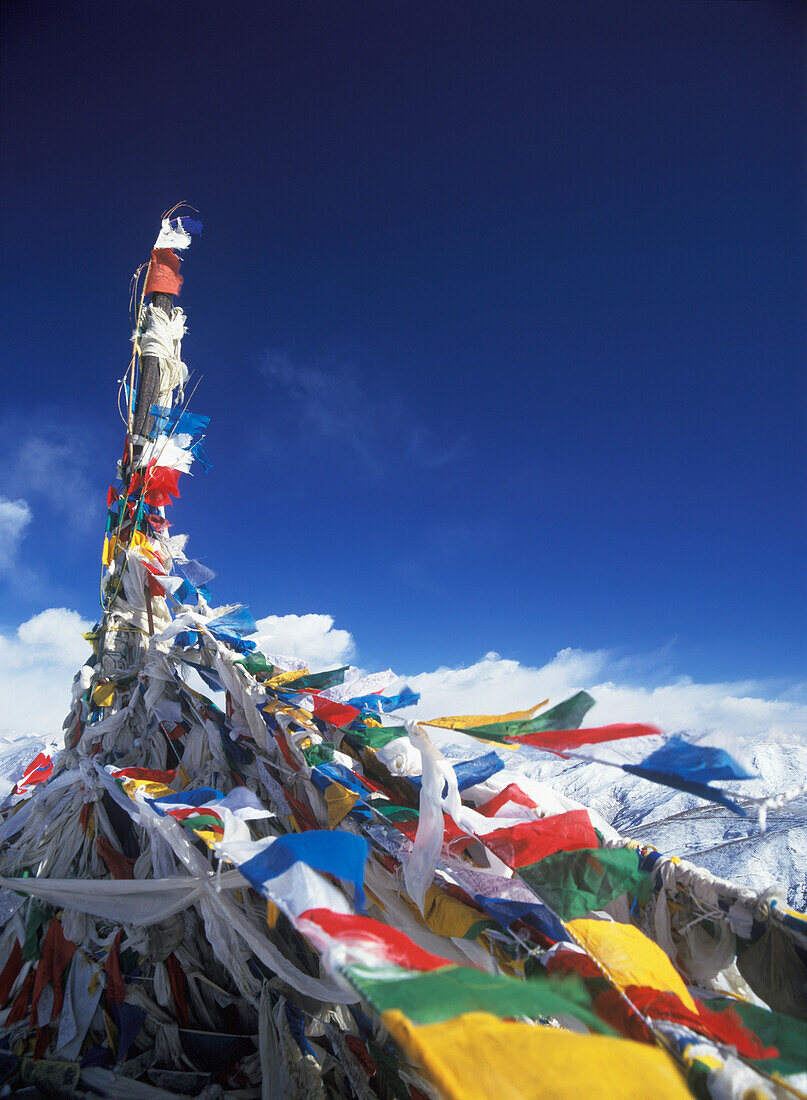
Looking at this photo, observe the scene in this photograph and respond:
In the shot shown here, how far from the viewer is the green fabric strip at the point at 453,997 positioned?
75 cm

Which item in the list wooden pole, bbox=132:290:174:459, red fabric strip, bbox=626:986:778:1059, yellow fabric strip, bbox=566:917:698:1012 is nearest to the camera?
red fabric strip, bbox=626:986:778:1059

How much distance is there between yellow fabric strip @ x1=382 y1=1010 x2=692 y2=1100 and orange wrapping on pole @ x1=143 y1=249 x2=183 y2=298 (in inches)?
219

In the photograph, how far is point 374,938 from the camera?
100 cm

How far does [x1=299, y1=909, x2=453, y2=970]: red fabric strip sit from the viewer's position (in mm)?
946

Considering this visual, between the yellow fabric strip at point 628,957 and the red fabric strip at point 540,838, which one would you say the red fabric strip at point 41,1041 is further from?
the yellow fabric strip at point 628,957

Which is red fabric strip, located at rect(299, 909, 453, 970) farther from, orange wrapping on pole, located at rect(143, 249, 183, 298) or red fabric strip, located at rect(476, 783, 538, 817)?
orange wrapping on pole, located at rect(143, 249, 183, 298)

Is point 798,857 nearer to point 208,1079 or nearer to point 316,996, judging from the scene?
point 316,996

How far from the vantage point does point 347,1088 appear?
208cm

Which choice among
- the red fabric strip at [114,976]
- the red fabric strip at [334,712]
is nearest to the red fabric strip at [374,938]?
the red fabric strip at [334,712]

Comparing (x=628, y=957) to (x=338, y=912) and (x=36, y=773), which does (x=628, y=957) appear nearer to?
(x=338, y=912)

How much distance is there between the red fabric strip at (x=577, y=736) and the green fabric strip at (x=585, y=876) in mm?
357

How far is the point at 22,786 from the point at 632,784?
6.03 m

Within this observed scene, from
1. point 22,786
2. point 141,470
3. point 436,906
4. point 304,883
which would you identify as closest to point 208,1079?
point 436,906

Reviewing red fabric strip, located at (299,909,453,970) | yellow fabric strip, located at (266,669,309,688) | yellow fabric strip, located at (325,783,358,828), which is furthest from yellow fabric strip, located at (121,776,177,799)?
red fabric strip, located at (299,909,453,970)
